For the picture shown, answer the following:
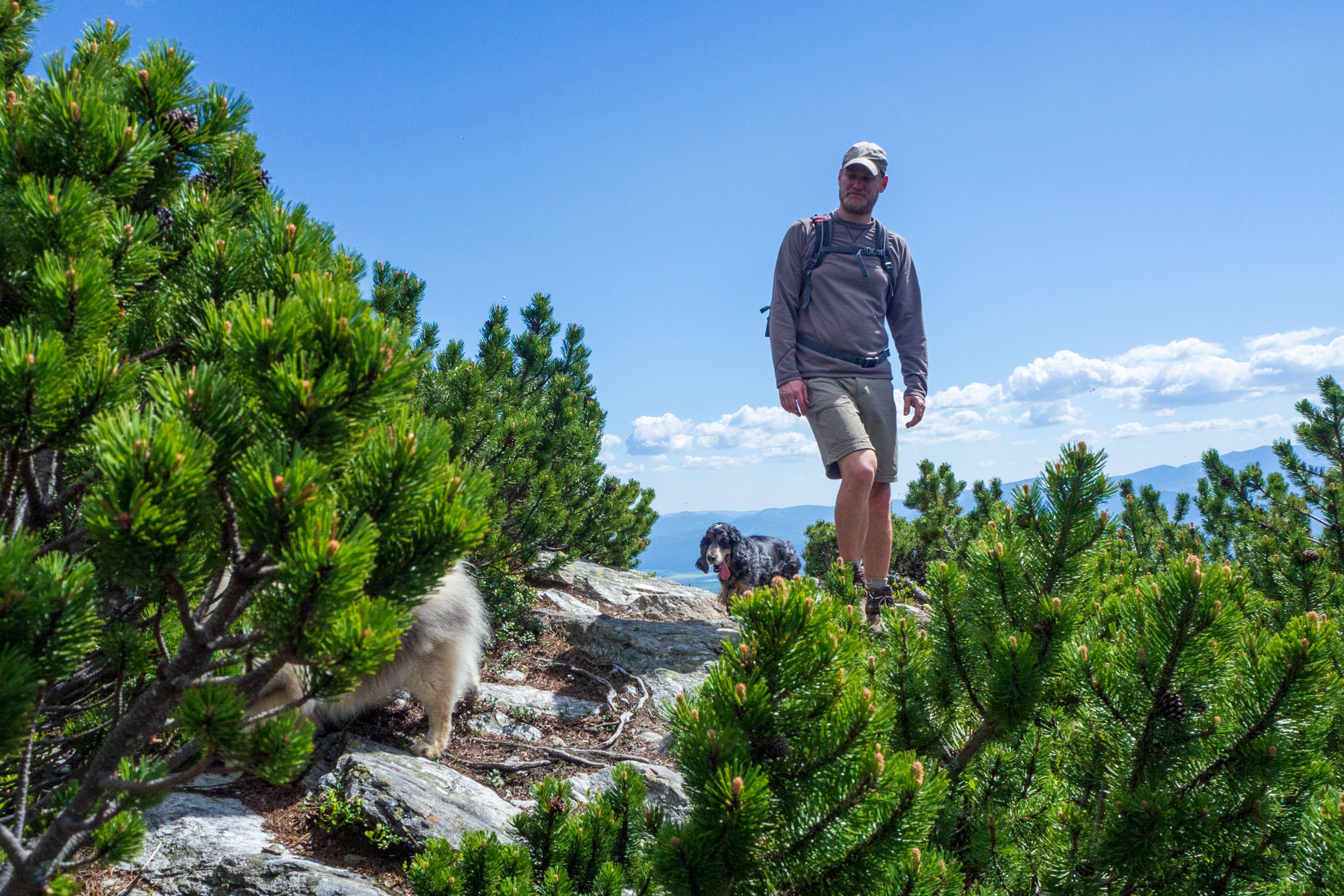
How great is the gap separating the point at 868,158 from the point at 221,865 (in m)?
6.00

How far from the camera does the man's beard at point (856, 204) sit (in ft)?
20.0

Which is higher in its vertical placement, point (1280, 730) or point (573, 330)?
point (573, 330)

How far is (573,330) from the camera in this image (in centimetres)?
1230

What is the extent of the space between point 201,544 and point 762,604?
119 cm

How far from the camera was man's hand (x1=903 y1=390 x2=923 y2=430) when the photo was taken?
6320mm

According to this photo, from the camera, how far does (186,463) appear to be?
1272 millimetres

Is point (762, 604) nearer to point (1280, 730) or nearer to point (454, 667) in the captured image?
point (1280, 730)

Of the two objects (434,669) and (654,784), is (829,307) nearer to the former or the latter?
(654,784)

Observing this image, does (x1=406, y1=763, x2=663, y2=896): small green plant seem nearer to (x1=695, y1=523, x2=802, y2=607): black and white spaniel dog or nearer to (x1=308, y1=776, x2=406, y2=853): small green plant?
(x1=308, y1=776, x2=406, y2=853): small green plant

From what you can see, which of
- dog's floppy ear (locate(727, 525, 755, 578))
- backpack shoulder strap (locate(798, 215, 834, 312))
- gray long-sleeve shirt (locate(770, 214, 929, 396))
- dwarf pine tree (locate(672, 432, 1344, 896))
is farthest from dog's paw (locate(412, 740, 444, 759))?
dog's floppy ear (locate(727, 525, 755, 578))

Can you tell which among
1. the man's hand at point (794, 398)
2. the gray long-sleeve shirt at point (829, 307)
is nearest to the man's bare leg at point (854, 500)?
the man's hand at point (794, 398)

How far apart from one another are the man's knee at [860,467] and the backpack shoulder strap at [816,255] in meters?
1.30

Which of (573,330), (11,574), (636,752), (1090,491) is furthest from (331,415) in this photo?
(573,330)

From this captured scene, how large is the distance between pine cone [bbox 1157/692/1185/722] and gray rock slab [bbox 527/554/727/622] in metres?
6.64
